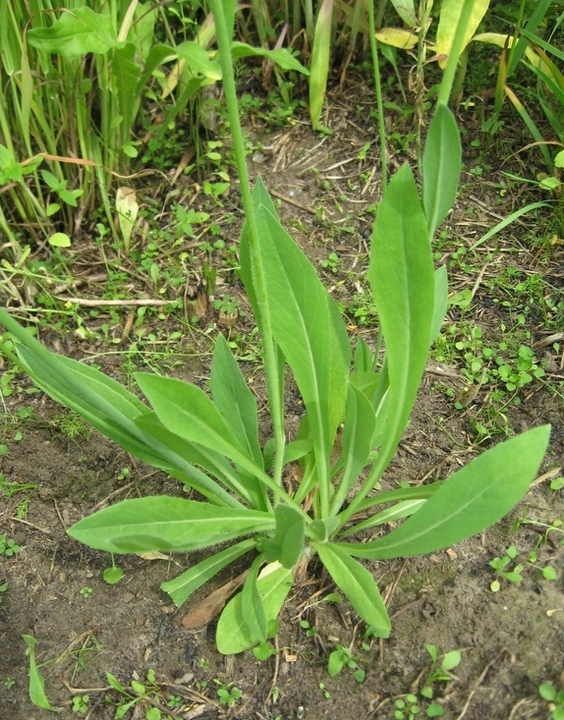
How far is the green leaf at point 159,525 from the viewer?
1028mm

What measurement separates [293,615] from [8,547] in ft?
1.88

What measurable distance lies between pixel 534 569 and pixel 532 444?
41 centimetres

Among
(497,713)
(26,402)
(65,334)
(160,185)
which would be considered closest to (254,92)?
(160,185)

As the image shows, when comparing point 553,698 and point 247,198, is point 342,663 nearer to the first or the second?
point 553,698

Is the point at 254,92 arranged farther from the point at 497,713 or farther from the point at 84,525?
the point at 497,713

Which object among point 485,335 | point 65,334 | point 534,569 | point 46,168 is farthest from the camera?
point 46,168

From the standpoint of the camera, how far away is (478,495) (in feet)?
3.21

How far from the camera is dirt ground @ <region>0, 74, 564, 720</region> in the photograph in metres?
1.15

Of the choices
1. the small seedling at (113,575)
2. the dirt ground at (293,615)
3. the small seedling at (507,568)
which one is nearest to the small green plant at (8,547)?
the dirt ground at (293,615)

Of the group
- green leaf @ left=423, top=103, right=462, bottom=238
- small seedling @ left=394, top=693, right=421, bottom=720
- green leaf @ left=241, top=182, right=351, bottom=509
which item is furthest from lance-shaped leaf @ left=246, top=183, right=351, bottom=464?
→ small seedling @ left=394, top=693, right=421, bottom=720

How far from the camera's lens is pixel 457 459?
56.4 inches

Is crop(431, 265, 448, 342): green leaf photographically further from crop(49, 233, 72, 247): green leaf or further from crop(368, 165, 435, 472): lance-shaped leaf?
crop(49, 233, 72, 247): green leaf

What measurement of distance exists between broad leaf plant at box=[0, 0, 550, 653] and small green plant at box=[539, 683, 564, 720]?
0.25 meters

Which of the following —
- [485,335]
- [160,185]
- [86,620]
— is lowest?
[86,620]
